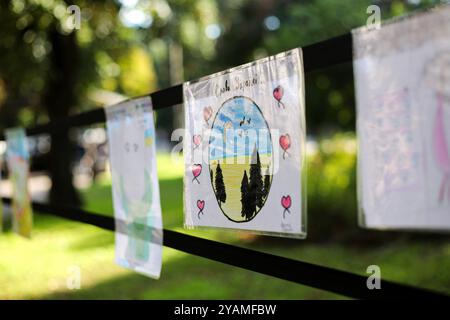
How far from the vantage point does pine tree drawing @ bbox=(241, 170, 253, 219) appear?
218cm

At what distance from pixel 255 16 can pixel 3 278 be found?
18.8m

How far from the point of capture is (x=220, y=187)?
7.55 ft

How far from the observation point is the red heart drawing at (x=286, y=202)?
200 cm

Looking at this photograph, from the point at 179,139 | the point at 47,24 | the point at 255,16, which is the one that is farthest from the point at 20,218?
the point at 255,16

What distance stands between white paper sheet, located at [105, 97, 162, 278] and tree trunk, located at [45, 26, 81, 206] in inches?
317

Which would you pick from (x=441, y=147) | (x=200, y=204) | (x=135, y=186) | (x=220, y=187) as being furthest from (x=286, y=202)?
(x=135, y=186)

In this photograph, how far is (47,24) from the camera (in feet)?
32.2

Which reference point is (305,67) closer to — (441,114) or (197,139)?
(441,114)

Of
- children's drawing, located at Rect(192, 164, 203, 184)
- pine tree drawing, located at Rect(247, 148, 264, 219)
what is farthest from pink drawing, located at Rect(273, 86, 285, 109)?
children's drawing, located at Rect(192, 164, 203, 184)

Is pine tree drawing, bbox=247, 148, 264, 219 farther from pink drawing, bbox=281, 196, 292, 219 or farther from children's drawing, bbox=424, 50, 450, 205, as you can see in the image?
children's drawing, bbox=424, 50, 450, 205

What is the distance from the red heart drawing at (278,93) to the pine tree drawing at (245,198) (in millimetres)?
328

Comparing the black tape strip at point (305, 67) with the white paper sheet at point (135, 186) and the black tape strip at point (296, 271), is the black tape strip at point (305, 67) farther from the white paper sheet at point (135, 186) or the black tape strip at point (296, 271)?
the black tape strip at point (296, 271)
